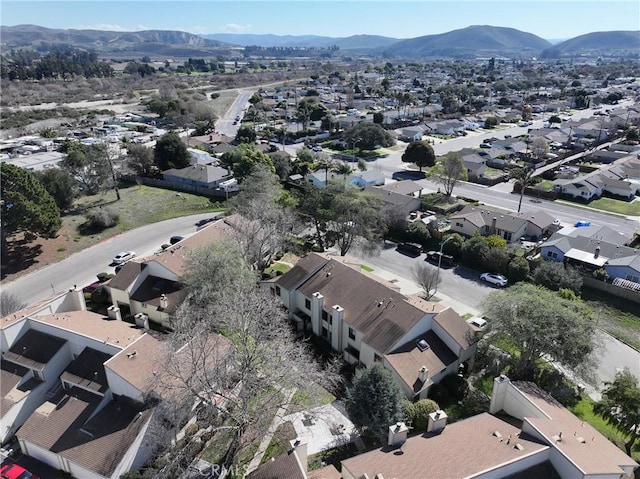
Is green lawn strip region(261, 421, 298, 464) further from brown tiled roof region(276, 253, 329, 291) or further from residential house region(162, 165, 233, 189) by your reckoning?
residential house region(162, 165, 233, 189)

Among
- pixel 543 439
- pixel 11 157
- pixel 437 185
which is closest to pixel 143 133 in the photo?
pixel 11 157

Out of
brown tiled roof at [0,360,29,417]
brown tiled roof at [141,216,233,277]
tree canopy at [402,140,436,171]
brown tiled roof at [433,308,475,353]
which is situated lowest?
brown tiled roof at [0,360,29,417]

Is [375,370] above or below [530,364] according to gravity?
above

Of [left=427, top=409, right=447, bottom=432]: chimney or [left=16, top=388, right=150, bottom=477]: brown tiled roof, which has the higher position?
[left=427, top=409, right=447, bottom=432]: chimney

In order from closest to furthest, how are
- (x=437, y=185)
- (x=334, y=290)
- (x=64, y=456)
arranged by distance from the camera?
(x=64, y=456) → (x=334, y=290) → (x=437, y=185)

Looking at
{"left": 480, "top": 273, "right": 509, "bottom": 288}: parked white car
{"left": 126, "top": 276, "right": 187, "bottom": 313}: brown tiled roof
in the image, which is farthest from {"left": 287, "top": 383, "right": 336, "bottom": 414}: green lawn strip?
{"left": 480, "top": 273, "right": 509, "bottom": 288}: parked white car

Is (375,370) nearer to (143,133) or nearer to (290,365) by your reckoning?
(290,365)

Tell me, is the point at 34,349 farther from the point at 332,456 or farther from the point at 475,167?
the point at 475,167

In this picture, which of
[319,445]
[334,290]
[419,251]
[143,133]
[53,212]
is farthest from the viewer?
[143,133]
